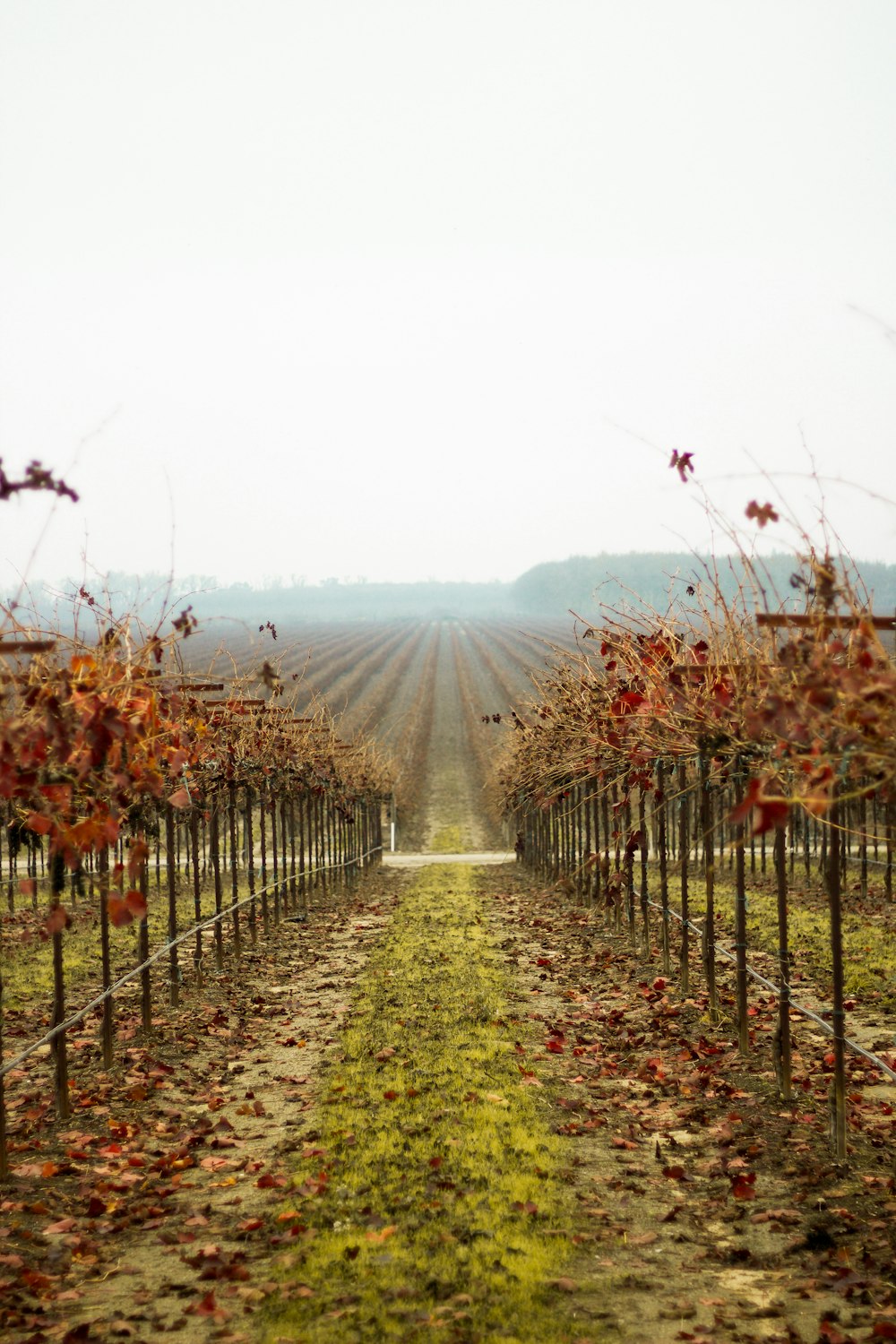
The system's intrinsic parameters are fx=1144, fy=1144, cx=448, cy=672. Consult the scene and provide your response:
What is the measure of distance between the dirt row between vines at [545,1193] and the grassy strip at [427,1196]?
0.04m

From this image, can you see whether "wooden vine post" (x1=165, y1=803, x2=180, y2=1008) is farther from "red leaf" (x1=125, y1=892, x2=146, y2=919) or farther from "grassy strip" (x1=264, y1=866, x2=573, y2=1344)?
"red leaf" (x1=125, y1=892, x2=146, y2=919)

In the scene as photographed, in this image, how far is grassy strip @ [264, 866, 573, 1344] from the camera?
15.0ft

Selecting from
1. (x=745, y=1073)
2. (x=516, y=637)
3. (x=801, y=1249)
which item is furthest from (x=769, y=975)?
(x=516, y=637)

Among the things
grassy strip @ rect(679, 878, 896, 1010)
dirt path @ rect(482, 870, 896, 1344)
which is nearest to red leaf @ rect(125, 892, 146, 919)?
dirt path @ rect(482, 870, 896, 1344)

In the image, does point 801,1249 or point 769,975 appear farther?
point 769,975

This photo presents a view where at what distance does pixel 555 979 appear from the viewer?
39.4 feet

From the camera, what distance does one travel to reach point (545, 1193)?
5.85m

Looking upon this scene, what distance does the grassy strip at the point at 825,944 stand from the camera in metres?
10.9

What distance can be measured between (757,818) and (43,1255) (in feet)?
12.5

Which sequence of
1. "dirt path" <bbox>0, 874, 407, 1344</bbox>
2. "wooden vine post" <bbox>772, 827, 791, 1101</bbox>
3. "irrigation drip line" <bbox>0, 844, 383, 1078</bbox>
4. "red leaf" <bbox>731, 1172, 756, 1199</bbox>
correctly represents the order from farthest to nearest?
"wooden vine post" <bbox>772, 827, 791, 1101</bbox> → "irrigation drip line" <bbox>0, 844, 383, 1078</bbox> → "red leaf" <bbox>731, 1172, 756, 1199</bbox> → "dirt path" <bbox>0, 874, 407, 1344</bbox>

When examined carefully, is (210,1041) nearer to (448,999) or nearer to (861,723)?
(448,999)

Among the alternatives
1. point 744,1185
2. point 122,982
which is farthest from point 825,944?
point 122,982

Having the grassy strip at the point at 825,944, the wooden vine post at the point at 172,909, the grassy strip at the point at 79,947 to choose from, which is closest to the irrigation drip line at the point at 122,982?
the wooden vine post at the point at 172,909

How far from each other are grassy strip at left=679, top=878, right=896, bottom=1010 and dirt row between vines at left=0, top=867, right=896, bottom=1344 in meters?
1.60
